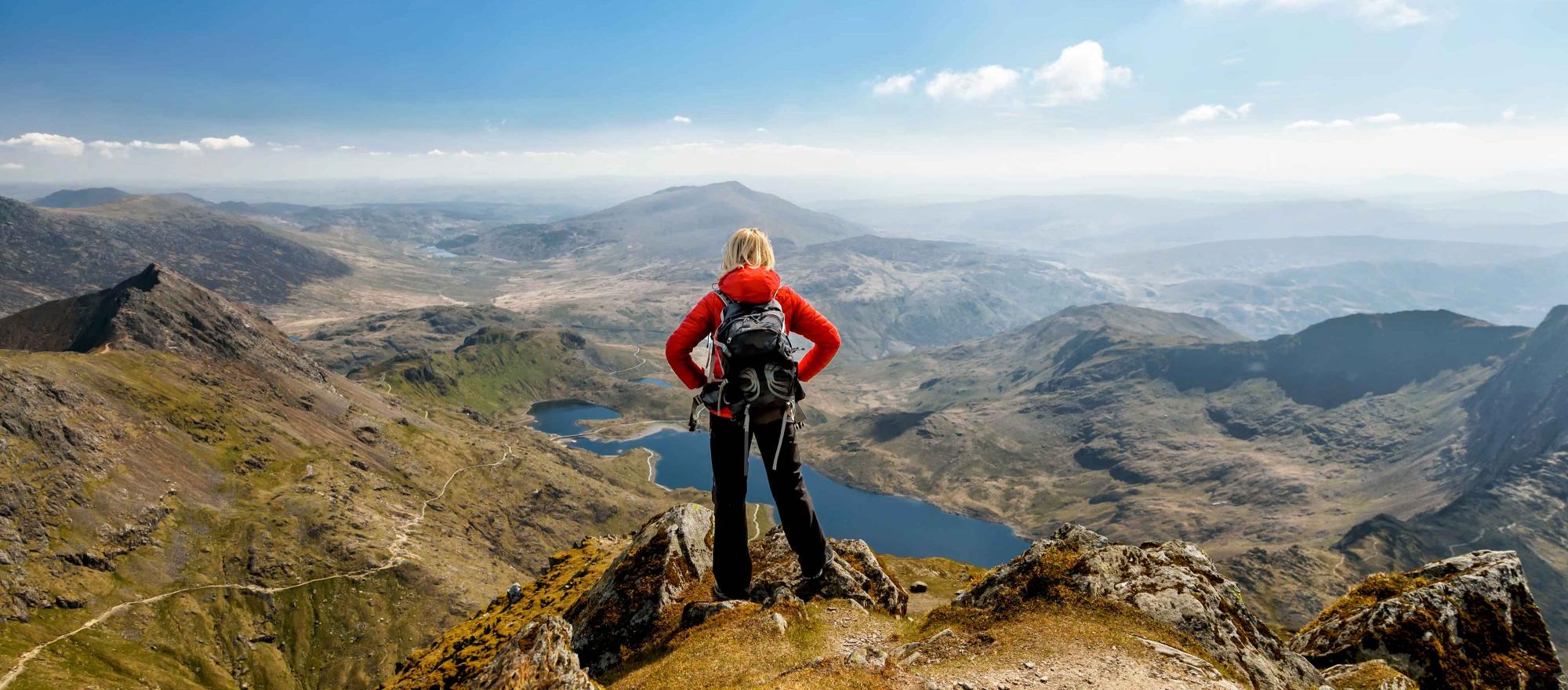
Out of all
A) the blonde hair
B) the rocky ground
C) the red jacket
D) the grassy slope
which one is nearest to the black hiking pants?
the rocky ground

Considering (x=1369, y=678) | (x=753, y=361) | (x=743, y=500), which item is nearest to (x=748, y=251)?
(x=753, y=361)

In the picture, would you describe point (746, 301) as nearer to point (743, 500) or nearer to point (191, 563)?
point (743, 500)

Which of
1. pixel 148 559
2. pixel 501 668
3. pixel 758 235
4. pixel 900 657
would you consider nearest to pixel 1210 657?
pixel 900 657

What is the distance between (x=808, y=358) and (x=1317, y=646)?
17.4 m

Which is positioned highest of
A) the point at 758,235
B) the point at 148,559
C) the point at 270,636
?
the point at 758,235

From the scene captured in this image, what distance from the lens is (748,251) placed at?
1484 centimetres

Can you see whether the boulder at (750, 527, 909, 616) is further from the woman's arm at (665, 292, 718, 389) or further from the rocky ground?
the woman's arm at (665, 292, 718, 389)

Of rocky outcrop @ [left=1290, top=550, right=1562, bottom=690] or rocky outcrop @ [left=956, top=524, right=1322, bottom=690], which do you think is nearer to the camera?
rocky outcrop @ [left=956, top=524, right=1322, bottom=690]

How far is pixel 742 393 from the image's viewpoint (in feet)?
47.2

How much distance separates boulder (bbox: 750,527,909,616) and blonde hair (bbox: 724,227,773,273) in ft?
31.7

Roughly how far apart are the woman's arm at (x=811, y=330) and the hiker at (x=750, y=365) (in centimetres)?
2

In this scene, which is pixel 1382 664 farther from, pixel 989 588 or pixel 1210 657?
pixel 989 588

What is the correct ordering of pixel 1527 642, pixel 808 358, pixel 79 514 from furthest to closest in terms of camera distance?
pixel 79 514
pixel 1527 642
pixel 808 358

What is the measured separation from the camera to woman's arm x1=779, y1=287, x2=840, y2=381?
15.5 m
